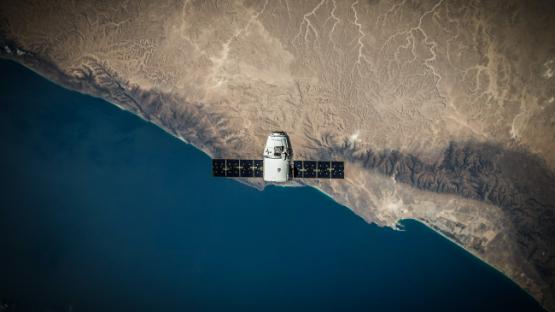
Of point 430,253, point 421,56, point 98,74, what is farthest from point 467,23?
point 98,74

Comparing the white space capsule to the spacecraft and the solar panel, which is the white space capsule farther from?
the solar panel

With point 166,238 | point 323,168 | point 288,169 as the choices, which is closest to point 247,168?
point 288,169

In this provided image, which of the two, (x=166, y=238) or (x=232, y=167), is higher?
(x=232, y=167)

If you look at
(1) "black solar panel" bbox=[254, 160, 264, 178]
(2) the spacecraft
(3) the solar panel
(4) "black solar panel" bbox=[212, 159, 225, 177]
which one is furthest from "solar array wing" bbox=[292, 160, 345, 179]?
(4) "black solar panel" bbox=[212, 159, 225, 177]

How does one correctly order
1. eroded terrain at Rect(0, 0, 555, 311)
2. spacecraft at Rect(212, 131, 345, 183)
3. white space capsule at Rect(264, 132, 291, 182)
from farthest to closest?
spacecraft at Rect(212, 131, 345, 183)
eroded terrain at Rect(0, 0, 555, 311)
white space capsule at Rect(264, 132, 291, 182)

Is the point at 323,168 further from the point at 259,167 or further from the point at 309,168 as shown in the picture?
the point at 259,167

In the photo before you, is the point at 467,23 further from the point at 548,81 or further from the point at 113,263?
the point at 113,263
